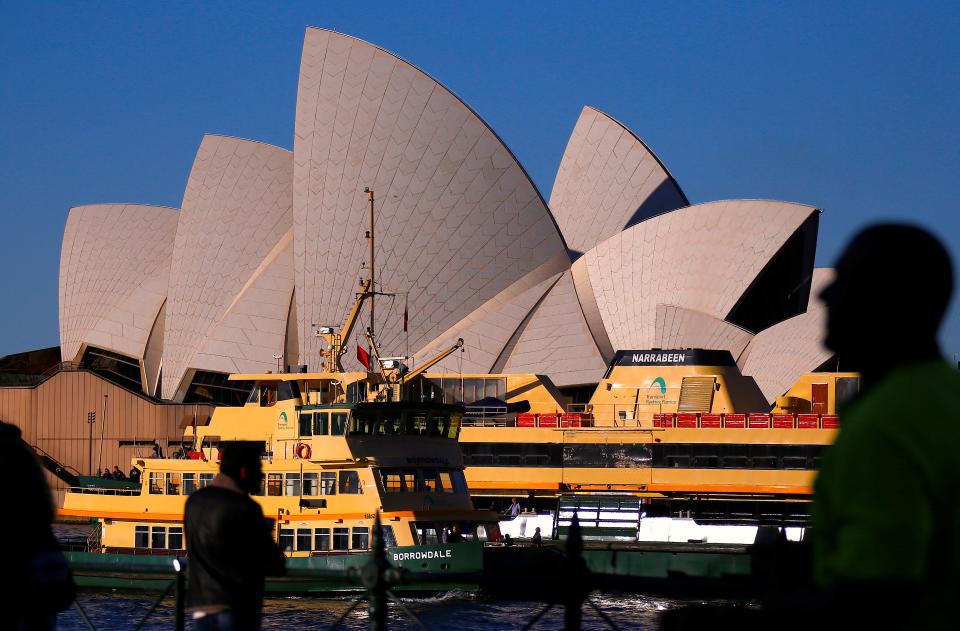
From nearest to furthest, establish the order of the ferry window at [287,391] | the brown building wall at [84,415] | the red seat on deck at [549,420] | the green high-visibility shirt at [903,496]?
the green high-visibility shirt at [903,496]
the ferry window at [287,391]
the red seat on deck at [549,420]
the brown building wall at [84,415]

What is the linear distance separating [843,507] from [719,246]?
43.3m

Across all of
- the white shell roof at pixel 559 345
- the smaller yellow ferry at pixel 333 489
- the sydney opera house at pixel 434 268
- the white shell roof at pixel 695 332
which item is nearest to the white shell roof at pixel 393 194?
the sydney opera house at pixel 434 268

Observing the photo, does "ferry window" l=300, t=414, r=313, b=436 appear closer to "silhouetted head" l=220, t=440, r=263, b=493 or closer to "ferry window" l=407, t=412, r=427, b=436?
"ferry window" l=407, t=412, r=427, b=436

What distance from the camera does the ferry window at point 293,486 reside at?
19141 millimetres

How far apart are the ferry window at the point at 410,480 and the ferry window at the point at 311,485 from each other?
1.43m

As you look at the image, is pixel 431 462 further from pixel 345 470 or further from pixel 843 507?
pixel 843 507

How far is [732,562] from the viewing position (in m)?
21.5

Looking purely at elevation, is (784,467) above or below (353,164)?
below

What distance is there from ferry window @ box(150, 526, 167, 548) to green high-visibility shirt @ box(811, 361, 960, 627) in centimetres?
1867

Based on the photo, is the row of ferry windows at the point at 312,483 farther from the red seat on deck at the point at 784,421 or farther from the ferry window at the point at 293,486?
the red seat on deck at the point at 784,421

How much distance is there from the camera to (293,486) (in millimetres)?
19141

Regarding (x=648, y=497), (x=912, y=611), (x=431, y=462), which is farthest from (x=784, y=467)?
(x=912, y=611)

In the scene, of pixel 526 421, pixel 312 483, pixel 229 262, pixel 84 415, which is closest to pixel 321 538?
pixel 312 483

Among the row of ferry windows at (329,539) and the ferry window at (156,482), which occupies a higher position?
the ferry window at (156,482)
